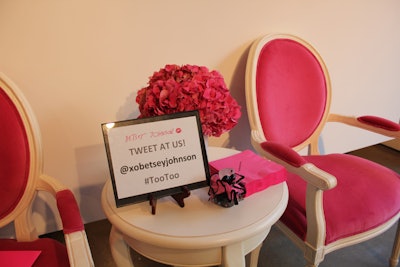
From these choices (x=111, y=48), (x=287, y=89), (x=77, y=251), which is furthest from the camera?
(x=287, y=89)

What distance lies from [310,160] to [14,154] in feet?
3.85

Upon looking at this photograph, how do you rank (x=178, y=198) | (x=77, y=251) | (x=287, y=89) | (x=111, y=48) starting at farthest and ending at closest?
(x=287, y=89) < (x=111, y=48) < (x=178, y=198) < (x=77, y=251)

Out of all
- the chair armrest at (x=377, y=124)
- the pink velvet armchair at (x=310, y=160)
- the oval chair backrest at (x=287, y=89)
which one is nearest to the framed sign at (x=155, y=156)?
the pink velvet armchair at (x=310, y=160)

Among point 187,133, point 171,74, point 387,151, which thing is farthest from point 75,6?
point 387,151

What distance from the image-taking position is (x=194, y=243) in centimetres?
74

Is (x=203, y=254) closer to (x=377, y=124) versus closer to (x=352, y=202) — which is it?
(x=352, y=202)

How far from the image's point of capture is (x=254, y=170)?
0.97 metres

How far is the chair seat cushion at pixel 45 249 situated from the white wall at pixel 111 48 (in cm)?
49

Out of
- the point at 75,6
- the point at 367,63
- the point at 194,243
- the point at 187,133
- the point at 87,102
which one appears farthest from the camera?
the point at 367,63

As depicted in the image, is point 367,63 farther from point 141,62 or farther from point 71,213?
point 71,213

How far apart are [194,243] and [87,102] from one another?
0.88m

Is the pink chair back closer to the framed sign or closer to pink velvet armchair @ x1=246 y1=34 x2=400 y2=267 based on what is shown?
pink velvet armchair @ x1=246 y1=34 x2=400 y2=267

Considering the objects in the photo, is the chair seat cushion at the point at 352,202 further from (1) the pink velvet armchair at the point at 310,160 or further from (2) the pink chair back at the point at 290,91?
(2) the pink chair back at the point at 290,91

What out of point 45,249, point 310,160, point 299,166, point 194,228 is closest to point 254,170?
point 299,166
